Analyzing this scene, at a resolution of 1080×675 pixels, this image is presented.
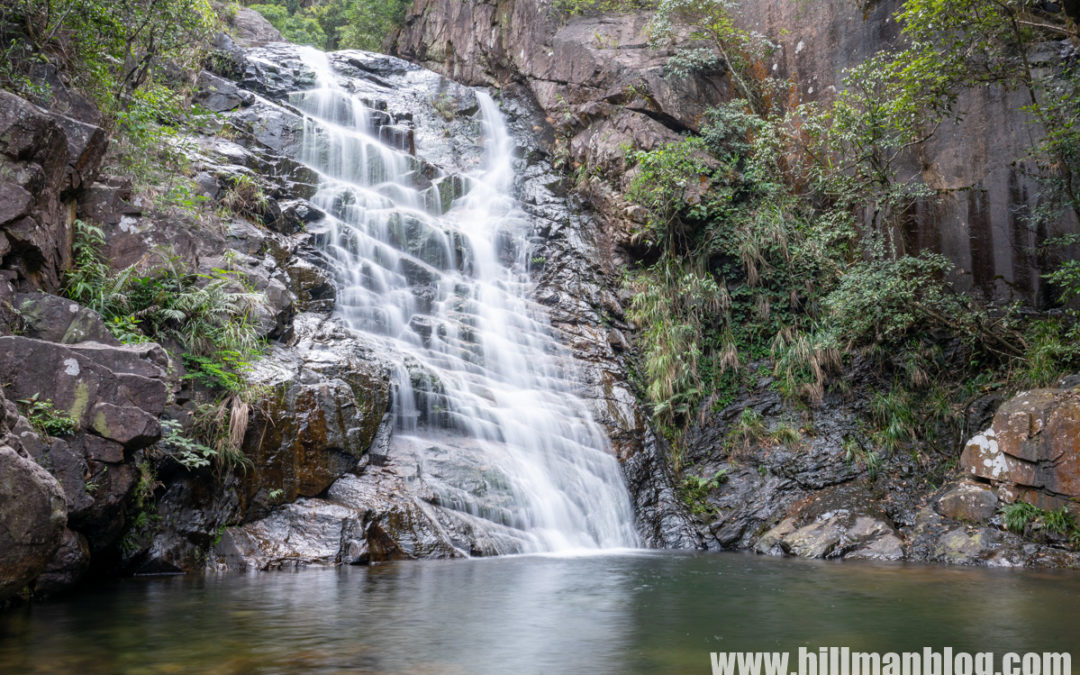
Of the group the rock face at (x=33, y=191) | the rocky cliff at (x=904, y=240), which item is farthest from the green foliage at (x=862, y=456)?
the rock face at (x=33, y=191)

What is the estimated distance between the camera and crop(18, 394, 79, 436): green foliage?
546 centimetres

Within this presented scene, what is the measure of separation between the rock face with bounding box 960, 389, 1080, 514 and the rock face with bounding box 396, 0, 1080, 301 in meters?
3.24

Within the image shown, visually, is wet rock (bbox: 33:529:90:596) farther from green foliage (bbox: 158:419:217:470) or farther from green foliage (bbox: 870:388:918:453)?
green foliage (bbox: 870:388:918:453)

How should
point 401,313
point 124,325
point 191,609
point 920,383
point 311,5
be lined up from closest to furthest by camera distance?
point 191,609
point 124,325
point 920,383
point 401,313
point 311,5

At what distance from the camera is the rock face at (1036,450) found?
324 inches

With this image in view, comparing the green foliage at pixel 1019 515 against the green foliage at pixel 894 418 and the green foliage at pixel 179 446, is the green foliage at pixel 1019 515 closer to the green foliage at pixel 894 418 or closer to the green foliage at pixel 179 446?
the green foliage at pixel 894 418

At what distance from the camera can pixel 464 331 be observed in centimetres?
1232

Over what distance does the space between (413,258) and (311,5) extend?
20912 mm

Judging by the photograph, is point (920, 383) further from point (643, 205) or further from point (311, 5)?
point (311, 5)

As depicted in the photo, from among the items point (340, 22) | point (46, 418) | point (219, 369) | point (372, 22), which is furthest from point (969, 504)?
point (340, 22)

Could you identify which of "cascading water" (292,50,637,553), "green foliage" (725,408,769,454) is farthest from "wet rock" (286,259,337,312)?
"green foliage" (725,408,769,454)

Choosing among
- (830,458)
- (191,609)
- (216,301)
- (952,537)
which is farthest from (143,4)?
(952,537)

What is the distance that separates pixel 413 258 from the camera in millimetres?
13602

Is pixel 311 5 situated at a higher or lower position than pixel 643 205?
higher
